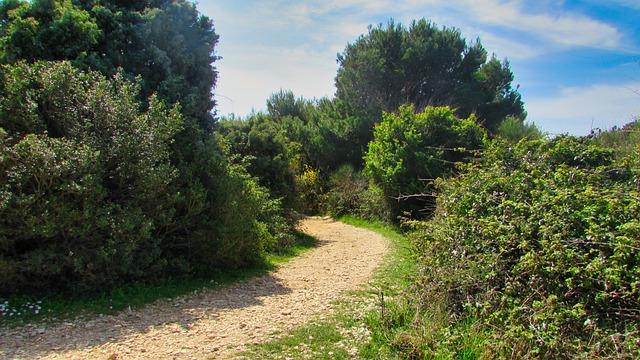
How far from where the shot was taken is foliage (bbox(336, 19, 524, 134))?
2517 centimetres

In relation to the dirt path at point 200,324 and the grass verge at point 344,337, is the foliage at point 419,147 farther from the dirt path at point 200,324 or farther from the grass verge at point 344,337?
the grass verge at point 344,337

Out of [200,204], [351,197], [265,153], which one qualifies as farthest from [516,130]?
[200,204]

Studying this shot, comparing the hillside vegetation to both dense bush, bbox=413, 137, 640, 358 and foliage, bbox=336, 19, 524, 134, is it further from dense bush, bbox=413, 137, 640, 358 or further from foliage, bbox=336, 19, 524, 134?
foliage, bbox=336, 19, 524, 134

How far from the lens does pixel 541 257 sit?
15.5 feet

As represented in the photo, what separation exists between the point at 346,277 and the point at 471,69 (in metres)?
20.8

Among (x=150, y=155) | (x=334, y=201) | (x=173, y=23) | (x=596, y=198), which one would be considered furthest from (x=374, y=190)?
(x=596, y=198)

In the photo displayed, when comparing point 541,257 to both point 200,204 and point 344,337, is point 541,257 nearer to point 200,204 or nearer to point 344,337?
point 344,337

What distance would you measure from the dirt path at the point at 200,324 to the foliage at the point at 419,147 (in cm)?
788

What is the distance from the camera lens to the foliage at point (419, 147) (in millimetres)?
16469

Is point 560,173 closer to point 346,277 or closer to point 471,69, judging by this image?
point 346,277

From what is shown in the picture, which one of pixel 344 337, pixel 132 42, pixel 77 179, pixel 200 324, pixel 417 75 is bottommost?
pixel 200 324

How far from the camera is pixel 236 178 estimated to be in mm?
9102

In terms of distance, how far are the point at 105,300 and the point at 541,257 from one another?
18.4 feet

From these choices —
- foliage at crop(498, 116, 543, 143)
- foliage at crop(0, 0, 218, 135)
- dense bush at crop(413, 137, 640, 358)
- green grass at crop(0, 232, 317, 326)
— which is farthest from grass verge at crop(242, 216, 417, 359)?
foliage at crop(498, 116, 543, 143)
